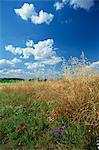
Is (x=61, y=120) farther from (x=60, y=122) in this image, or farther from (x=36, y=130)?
(x=36, y=130)

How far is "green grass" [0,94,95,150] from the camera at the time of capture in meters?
4.54

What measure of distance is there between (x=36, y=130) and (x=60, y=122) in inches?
16.3

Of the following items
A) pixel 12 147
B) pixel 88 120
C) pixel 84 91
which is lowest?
pixel 12 147

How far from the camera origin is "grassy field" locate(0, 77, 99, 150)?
181 inches

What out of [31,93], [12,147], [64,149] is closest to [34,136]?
[12,147]

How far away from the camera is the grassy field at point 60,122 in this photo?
4590 mm

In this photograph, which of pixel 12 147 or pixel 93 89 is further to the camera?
pixel 93 89

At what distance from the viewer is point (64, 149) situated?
4406 mm

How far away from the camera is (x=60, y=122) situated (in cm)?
510

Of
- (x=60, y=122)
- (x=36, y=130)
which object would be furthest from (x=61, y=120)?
(x=36, y=130)

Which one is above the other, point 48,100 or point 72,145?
point 48,100

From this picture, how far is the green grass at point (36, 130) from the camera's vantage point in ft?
14.9

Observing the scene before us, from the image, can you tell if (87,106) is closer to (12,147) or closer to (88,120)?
(88,120)

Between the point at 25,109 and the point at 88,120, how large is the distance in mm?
1893
